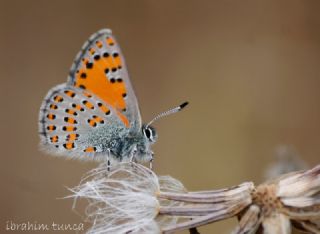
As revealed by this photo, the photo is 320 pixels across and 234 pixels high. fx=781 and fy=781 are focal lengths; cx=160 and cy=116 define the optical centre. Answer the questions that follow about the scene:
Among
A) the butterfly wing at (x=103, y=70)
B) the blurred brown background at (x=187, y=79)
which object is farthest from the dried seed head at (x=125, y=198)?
the blurred brown background at (x=187, y=79)

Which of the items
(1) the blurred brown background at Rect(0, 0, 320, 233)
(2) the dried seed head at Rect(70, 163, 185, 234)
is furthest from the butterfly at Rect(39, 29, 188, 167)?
(1) the blurred brown background at Rect(0, 0, 320, 233)

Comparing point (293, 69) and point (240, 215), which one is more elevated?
point (293, 69)

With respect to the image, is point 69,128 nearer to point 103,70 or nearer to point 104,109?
point 104,109

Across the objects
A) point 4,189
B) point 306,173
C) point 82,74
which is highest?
point 4,189

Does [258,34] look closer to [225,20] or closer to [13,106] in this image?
[225,20]

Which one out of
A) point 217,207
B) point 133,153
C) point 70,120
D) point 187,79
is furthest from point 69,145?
point 187,79

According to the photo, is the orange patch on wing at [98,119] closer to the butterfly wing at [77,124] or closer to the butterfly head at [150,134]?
the butterfly wing at [77,124]

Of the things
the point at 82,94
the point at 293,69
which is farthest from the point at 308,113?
the point at 82,94
